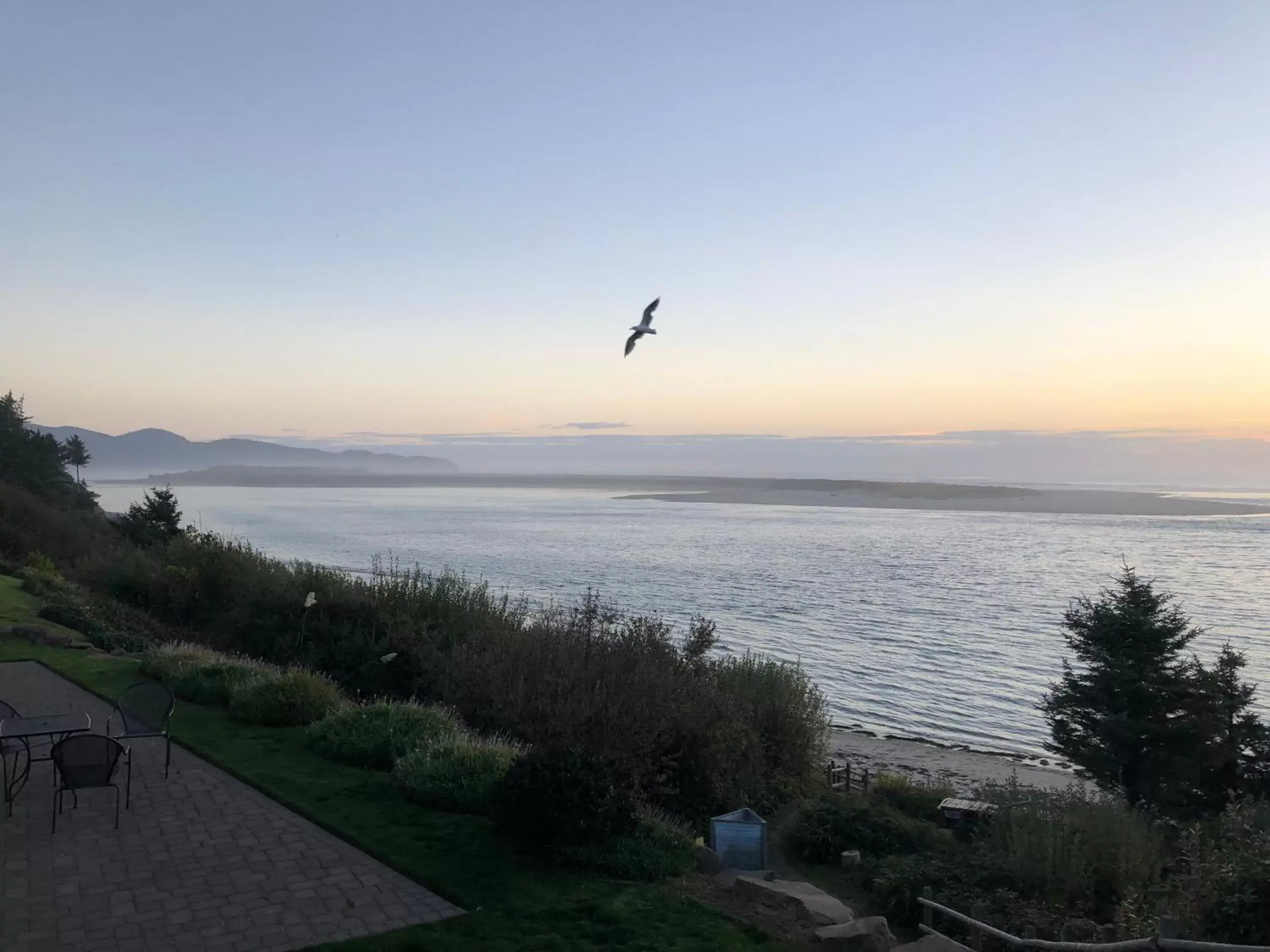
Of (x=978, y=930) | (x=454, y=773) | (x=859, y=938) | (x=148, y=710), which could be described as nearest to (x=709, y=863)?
(x=859, y=938)

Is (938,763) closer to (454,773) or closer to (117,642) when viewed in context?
(454,773)

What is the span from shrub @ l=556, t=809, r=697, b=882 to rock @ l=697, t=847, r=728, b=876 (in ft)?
0.18

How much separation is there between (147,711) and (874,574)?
44150mm

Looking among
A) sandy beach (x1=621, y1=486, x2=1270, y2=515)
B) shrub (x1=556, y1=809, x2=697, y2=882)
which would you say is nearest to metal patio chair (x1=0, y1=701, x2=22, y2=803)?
shrub (x1=556, y1=809, x2=697, y2=882)

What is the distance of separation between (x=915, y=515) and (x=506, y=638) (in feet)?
292

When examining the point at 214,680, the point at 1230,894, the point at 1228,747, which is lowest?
the point at 1228,747

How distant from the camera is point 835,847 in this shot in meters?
11.4

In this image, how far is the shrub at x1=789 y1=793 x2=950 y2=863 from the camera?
11352 millimetres

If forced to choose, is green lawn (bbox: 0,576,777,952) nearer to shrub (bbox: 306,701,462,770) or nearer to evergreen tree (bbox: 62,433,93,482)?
shrub (bbox: 306,701,462,770)

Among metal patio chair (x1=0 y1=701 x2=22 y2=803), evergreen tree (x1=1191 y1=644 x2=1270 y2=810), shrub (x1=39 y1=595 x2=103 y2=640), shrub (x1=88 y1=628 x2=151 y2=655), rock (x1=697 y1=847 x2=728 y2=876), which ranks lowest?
evergreen tree (x1=1191 y1=644 x2=1270 y2=810)

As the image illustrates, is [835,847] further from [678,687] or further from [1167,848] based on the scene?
[1167,848]

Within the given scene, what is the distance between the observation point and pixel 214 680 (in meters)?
13.1

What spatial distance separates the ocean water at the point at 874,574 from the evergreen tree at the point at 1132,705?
493 cm

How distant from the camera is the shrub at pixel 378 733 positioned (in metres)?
10.1
